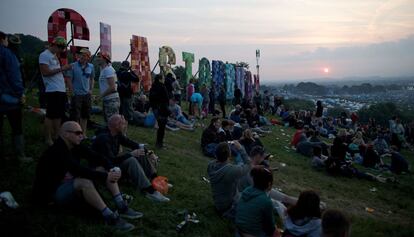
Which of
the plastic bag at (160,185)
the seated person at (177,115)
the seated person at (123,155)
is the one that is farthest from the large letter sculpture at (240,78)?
the seated person at (123,155)

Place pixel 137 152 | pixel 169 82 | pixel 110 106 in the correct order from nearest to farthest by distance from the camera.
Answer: pixel 137 152, pixel 110 106, pixel 169 82

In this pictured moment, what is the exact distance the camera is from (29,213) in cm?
472

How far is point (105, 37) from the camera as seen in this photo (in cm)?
1312

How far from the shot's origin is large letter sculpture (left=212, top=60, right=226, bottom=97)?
2212cm

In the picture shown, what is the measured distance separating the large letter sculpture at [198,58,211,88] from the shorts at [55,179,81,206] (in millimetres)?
16893

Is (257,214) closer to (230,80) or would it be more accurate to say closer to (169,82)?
(169,82)

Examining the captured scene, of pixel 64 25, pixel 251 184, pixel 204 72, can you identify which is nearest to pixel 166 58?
pixel 204 72

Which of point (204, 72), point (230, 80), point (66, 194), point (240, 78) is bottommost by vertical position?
point (66, 194)

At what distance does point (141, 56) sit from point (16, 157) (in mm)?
9882

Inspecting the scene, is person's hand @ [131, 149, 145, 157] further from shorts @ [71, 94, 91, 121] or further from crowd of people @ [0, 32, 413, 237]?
shorts @ [71, 94, 91, 121]

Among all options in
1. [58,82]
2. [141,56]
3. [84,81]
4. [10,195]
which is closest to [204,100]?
[141,56]

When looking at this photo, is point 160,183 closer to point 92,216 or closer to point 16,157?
point 92,216

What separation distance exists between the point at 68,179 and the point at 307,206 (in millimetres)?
3241

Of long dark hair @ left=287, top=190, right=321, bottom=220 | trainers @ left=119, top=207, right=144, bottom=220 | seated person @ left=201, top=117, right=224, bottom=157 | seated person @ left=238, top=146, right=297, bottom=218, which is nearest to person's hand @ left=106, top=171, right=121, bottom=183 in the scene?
trainers @ left=119, top=207, right=144, bottom=220
